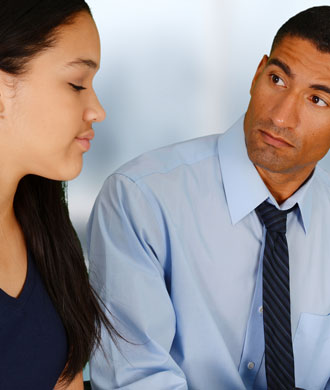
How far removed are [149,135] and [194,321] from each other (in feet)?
2.38

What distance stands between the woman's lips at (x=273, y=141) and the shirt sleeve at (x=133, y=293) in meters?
0.33

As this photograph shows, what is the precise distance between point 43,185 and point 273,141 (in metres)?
0.62

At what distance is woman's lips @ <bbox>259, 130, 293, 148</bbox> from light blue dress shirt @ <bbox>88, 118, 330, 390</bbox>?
95mm

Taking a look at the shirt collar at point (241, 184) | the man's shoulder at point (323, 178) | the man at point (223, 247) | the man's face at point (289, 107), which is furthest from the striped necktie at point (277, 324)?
the man's shoulder at point (323, 178)

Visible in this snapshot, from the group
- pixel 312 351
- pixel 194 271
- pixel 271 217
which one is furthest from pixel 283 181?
pixel 312 351

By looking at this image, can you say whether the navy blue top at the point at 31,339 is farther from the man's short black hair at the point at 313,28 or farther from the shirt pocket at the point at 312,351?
the man's short black hair at the point at 313,28

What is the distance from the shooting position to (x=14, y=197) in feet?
4.34

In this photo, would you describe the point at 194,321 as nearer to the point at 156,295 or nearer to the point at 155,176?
the point at 156,295

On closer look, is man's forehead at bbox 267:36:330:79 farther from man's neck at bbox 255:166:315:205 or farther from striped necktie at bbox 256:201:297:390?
striped necktie at bbox 256:201:297:390

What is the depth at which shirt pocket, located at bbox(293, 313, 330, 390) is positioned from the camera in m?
1.78

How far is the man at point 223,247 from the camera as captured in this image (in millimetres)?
1600

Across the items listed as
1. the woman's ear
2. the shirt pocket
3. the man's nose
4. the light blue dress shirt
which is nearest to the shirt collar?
the light blue dress shirt

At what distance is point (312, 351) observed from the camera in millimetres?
1803

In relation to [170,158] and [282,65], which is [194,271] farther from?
[282,65]
